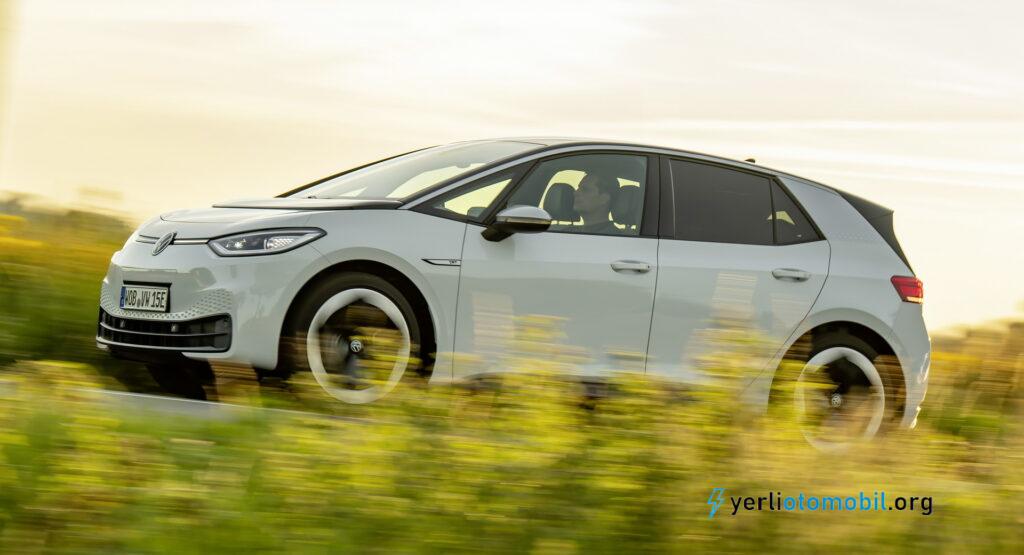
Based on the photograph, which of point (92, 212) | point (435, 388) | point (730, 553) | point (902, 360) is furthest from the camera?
point (92, 212)

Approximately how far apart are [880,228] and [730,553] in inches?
174

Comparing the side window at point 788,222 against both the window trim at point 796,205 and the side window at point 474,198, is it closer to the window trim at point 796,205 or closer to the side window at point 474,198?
the window trim at point 796,205

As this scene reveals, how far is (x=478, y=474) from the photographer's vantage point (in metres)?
4.14

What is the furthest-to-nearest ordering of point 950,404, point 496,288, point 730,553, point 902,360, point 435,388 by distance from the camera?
point 902,360, point 496,288, point 950,404, point 435,388, point 730,553

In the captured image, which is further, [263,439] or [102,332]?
[102,332]

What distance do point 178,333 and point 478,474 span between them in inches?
106

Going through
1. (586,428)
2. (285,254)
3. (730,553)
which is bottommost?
(730,553)

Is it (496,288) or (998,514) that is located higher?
(496,288)

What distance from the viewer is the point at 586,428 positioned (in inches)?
176

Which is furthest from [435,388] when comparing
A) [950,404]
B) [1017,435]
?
[950,404]

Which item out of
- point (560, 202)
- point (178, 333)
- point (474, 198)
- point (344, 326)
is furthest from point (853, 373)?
point (178, 333)

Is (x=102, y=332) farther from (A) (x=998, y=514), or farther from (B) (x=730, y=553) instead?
(A) (x=998, y=514)

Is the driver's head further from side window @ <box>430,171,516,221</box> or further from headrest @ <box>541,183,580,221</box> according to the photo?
side window @ <box>430,171,516,221</box>

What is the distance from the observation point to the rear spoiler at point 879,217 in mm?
7953
